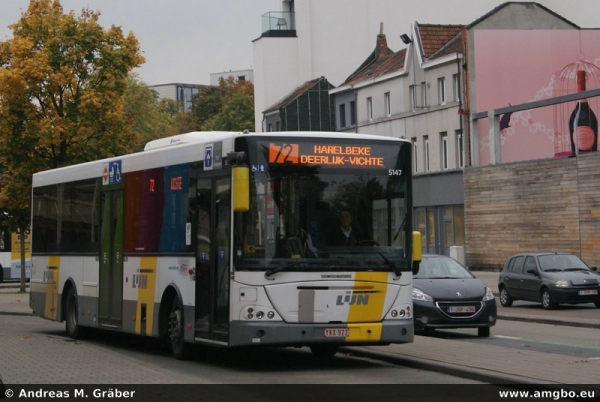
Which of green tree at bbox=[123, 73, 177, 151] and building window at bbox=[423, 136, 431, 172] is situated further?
green tree at bbox=[123, 73, 177, 151]

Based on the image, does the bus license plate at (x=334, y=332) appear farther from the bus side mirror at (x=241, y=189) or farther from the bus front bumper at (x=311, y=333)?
the bus side mirror at (x=241, y=189)

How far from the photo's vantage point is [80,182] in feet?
68.9

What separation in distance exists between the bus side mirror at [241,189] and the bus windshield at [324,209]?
1.92ft

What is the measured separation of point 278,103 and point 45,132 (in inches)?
1592

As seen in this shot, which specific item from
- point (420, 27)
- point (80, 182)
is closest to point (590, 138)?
point (420, 27)

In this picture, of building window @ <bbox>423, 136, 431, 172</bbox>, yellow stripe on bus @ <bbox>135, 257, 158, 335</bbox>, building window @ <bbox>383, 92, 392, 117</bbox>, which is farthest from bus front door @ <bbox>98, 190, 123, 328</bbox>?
building window @ <bbox>383, 92, 392, 117</bbox>

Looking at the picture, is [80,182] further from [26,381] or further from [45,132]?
[45,132]

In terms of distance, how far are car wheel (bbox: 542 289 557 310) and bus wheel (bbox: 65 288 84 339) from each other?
13.3 metres

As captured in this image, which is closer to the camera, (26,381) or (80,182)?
(26,381)

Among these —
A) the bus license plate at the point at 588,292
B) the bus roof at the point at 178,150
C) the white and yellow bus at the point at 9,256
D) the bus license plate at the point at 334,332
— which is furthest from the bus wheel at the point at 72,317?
the white and yellow bus at the point at 9,256

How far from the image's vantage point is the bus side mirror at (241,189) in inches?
538

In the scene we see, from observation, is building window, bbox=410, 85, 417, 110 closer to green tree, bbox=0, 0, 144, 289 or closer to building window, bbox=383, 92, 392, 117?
building window, bbox=383, 92, 392, 117

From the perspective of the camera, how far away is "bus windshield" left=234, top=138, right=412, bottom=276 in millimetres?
14391

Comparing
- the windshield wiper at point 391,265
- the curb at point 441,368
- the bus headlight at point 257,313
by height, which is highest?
the windshield wiper at point 391,265
